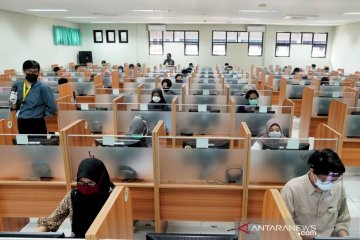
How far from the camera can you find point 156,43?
15961mm

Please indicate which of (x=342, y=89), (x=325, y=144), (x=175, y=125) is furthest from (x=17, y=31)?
(x=325, y=144)

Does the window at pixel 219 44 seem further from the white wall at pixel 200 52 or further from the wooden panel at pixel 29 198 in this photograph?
the wooden panel at pixel 29 198

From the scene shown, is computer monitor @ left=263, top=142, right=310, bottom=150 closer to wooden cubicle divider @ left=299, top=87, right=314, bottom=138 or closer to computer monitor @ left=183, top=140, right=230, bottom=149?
computer monitor @ left=183, top=140, right=230, bottom=149

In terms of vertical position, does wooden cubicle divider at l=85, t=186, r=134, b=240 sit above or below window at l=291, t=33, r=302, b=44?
below

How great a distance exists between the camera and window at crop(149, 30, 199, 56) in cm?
1584

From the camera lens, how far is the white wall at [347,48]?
41.6 feet

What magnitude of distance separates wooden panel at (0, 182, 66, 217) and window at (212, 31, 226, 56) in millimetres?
14276

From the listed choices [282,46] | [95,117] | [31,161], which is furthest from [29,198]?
[282,46]

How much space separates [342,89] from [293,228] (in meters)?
6.00

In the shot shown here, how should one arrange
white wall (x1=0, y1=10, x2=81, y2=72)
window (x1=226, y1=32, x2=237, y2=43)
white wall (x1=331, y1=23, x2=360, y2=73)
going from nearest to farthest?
white wall (x1=0, y1=10, x2=81, y2=72)
white wall (x1=331, y1=23, x2=360, y2=73)
window (x1=226, y1=32, x2=237, y2=43)

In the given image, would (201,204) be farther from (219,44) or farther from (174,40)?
(219,44)

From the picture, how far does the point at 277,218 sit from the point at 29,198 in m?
2.07

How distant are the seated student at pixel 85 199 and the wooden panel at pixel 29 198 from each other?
637mm

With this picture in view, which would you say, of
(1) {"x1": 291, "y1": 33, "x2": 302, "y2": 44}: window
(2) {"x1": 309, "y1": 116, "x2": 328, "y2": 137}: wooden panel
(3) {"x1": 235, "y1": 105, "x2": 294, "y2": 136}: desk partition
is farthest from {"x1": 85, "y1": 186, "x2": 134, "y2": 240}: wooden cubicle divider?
(1) {"x1": 291, "y1": 33, "x2": 302, "y2": 44}: window
